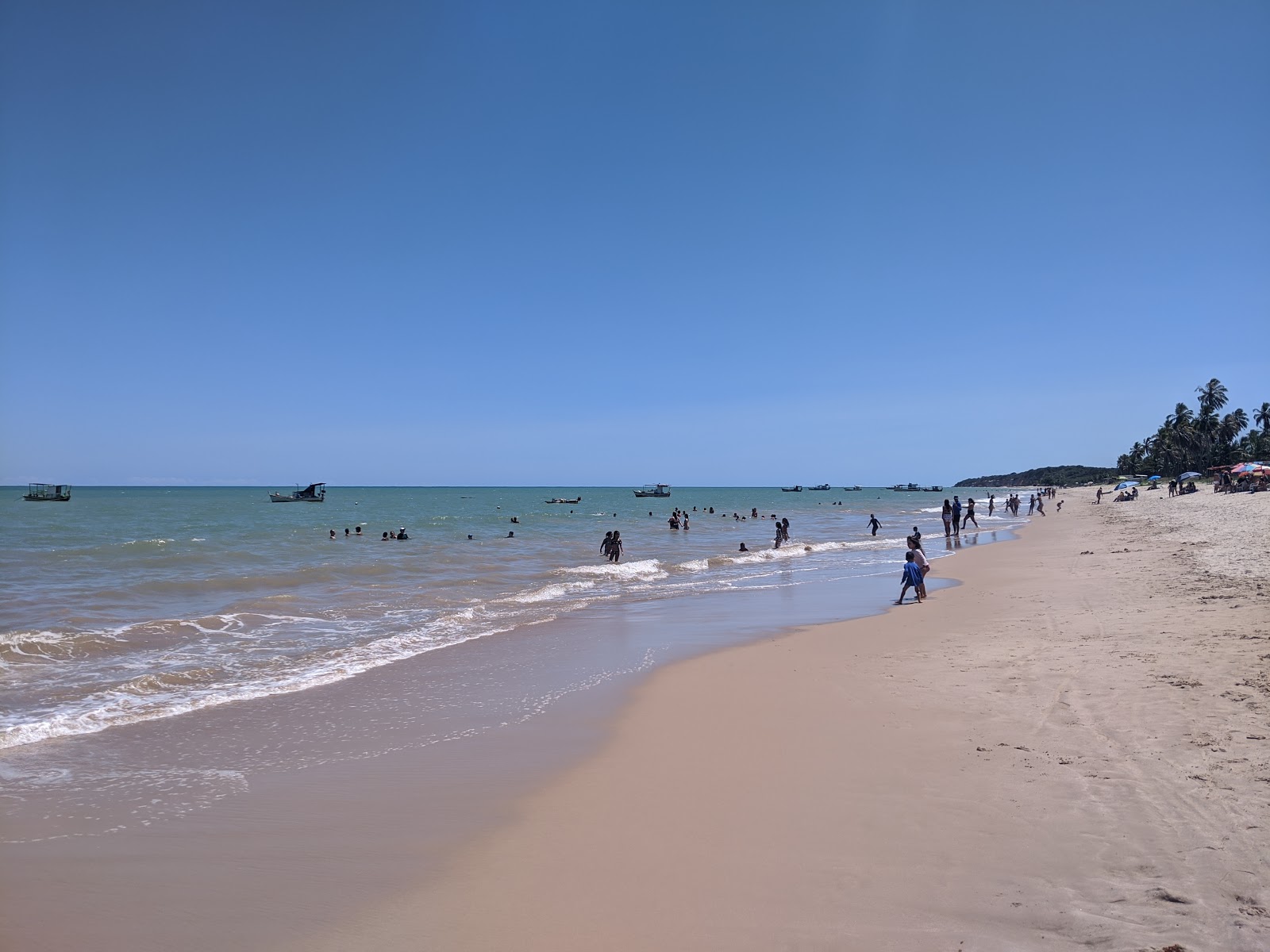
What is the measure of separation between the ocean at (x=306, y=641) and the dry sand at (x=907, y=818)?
2.62 meters

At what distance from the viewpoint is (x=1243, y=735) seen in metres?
6.05

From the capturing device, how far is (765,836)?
503 centimetres

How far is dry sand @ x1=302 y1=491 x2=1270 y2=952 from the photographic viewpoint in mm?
3930

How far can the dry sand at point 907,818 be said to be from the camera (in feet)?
12.9

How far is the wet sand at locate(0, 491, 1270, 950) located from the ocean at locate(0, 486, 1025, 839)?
995 millimetres

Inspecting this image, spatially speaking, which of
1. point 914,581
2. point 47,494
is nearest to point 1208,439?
point 914,581

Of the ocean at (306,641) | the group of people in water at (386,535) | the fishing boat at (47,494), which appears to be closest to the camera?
the ocean at (306,641)

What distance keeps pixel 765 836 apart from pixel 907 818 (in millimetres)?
1093

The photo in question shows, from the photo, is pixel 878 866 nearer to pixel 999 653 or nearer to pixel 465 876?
pixel 465 876

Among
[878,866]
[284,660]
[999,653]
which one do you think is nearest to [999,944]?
[878,866]

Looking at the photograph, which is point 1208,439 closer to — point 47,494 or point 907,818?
point 907,818

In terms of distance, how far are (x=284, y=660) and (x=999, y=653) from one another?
11.2 m

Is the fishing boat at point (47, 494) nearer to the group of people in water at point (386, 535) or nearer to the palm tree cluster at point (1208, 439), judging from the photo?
the group of people in water at point (386, 535)

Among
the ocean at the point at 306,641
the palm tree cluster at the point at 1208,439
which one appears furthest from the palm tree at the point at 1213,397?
the ocean at the point at 306,641
